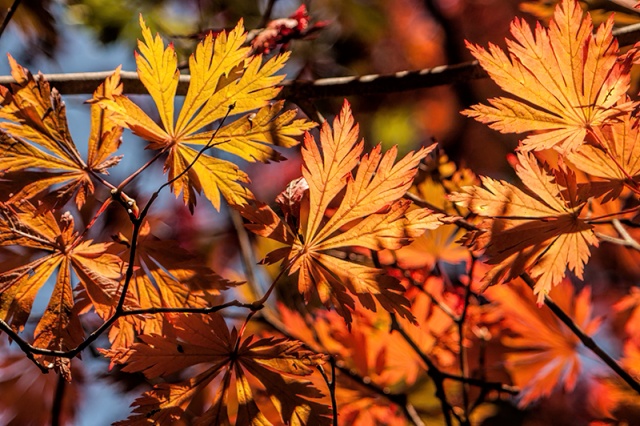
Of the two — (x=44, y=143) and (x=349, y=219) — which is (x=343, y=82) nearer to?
(x=349, y=219)

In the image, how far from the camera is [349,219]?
0.67 m

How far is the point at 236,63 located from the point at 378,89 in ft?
0.79

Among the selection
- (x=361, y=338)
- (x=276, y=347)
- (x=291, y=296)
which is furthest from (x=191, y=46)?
(x=276, y=347)

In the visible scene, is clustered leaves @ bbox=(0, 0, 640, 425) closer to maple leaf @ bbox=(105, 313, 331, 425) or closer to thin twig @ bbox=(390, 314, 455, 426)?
maple leaf @ bbox=(105, 313, 331, 425)

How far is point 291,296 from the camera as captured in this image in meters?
1.45

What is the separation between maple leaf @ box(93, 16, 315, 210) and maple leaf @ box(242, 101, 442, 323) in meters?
0.03

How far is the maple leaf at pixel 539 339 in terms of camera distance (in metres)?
1.10

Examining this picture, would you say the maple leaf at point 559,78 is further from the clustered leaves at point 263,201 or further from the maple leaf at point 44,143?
the maple leaf at point 44,143

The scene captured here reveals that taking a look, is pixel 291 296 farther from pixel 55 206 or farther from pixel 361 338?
pixel 55 206

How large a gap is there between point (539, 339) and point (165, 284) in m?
0.68

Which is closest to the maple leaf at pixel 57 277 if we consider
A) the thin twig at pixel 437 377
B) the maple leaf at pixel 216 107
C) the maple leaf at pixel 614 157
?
the maple leaf at pixel 216 107

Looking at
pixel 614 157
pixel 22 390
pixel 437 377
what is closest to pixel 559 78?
pixel 614 157

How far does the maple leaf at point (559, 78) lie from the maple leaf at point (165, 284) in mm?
329

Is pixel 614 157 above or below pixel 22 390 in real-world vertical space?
below
